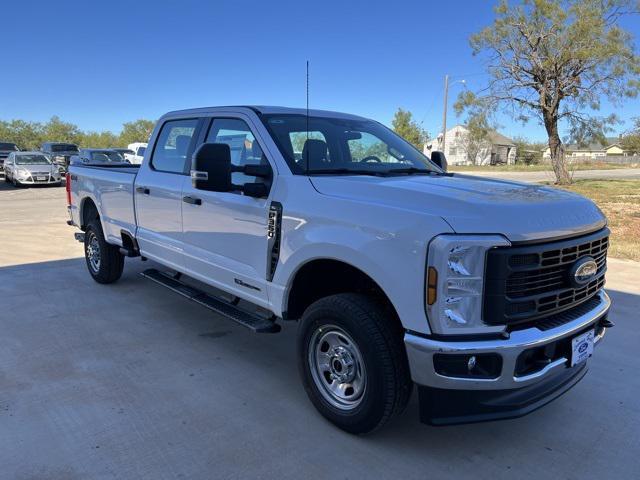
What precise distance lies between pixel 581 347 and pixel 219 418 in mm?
2229

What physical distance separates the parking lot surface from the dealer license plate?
56cm

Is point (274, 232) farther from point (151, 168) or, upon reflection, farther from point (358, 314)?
point (151, 168)

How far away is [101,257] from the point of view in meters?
6.14

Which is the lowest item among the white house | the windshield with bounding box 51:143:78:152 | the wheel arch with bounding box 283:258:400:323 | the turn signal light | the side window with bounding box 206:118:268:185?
the wheel arch with bounding box 283:258:400:323

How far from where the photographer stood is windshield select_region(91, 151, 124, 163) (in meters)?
20.0

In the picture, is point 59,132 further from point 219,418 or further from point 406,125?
point 219,418

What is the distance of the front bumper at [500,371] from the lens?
2461 mm

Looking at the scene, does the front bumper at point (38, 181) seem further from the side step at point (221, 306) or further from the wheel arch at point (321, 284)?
the wheel arch at point (321, 284)

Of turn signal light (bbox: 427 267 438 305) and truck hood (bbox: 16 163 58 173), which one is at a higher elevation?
truck hood (bbox: 16 163 58 173)

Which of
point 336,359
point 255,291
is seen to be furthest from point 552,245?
point 255,291

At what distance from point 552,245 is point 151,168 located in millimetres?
3832

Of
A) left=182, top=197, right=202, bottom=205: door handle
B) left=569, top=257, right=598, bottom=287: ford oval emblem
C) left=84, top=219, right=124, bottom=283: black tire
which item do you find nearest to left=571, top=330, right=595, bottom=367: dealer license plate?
left=569, top=257, right=598, bottom=287: ford oval emblem

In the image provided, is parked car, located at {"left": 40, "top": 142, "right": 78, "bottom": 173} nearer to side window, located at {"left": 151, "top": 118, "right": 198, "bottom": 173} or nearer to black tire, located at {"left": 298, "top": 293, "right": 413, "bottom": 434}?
side window, located at {"left": 151, "top": 118, "right": 198, "bottom": 173}

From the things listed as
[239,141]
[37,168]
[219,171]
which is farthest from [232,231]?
[37,168]
